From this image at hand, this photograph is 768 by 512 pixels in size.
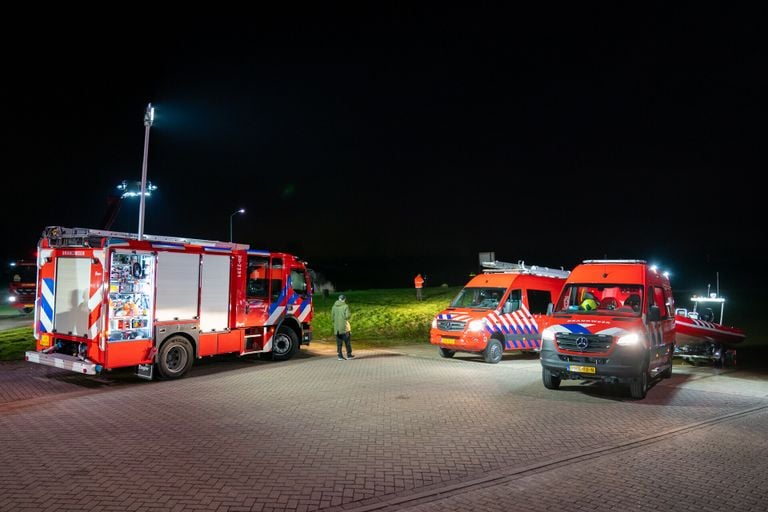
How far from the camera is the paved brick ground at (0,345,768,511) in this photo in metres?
5.44

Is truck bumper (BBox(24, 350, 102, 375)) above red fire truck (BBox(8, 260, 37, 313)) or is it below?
below

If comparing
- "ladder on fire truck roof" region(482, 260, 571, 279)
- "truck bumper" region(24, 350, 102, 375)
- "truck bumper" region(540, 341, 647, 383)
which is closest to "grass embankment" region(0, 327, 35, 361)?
"truck bumper" region(24, 350, 102, 375)

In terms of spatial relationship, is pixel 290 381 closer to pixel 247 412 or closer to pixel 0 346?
pixel 247 412

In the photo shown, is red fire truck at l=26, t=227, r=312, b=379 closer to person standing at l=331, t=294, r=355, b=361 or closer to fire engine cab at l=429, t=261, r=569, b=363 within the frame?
person standing at l=331, t=294, r=355, b=361

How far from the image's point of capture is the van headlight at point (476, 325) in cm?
1450

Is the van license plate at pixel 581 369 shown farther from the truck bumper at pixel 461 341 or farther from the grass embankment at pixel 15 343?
the grass embankment at pixel 15 343

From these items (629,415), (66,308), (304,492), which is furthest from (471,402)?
(66,308)

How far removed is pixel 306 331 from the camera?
15.5 meters

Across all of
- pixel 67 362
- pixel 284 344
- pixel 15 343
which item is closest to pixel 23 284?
pixel 15 343

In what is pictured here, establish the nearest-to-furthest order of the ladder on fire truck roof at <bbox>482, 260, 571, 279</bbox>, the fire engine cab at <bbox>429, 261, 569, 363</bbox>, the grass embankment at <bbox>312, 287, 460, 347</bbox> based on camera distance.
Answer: the fire engine cab at <bbox>429, 261, 569, 363</bbox>
the ladder on fire truck roof at <bbox>482, 260, 571, 279</bbox>
the grass embankment at <bbox>312, 287, 460, 347</bbox>

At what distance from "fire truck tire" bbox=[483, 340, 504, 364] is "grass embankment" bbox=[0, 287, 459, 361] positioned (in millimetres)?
5025

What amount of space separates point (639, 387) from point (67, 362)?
10.8 meters

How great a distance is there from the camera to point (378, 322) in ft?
78.7

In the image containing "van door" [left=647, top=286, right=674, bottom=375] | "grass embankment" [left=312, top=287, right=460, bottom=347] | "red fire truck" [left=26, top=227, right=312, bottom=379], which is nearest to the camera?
"red fire truck" [left=26, top=227, right=312, bottom=379]
